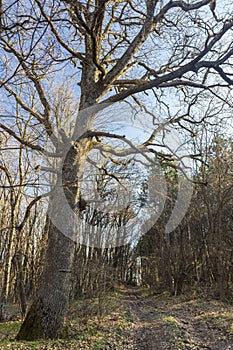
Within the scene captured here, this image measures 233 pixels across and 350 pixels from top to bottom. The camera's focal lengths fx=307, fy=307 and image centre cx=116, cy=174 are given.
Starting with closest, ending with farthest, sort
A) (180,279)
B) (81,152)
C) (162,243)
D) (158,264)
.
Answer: (81,152)
(180,279)
(162,243)
(158,264)

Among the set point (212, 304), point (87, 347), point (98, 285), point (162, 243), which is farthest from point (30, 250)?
point (162, 243)

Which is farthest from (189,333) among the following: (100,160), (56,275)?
(100,160)

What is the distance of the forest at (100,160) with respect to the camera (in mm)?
4551

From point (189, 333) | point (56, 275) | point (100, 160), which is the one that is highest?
point (100, 160)

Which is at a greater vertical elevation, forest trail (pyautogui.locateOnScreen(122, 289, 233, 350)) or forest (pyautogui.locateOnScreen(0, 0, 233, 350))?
forest (pyautogui.locateOnScreen(0, 0, 233, 350))

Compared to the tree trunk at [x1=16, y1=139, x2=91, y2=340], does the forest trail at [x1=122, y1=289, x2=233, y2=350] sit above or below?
below

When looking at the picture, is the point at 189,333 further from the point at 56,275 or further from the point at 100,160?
the point at 100,160

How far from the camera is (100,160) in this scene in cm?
866

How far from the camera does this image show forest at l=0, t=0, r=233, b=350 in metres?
4.55

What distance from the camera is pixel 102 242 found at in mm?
15375

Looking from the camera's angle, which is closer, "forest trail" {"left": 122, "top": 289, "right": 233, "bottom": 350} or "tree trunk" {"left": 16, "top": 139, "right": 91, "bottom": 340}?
"tree trunk" {"left": 16, "top": 139, "right": 91, "bottom": 340}

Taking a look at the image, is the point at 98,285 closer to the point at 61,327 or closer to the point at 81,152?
the point at 61,327

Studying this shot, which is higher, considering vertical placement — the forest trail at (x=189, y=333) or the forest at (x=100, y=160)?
the forest at (x=100, y=160)

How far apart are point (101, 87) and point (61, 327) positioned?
447cm
